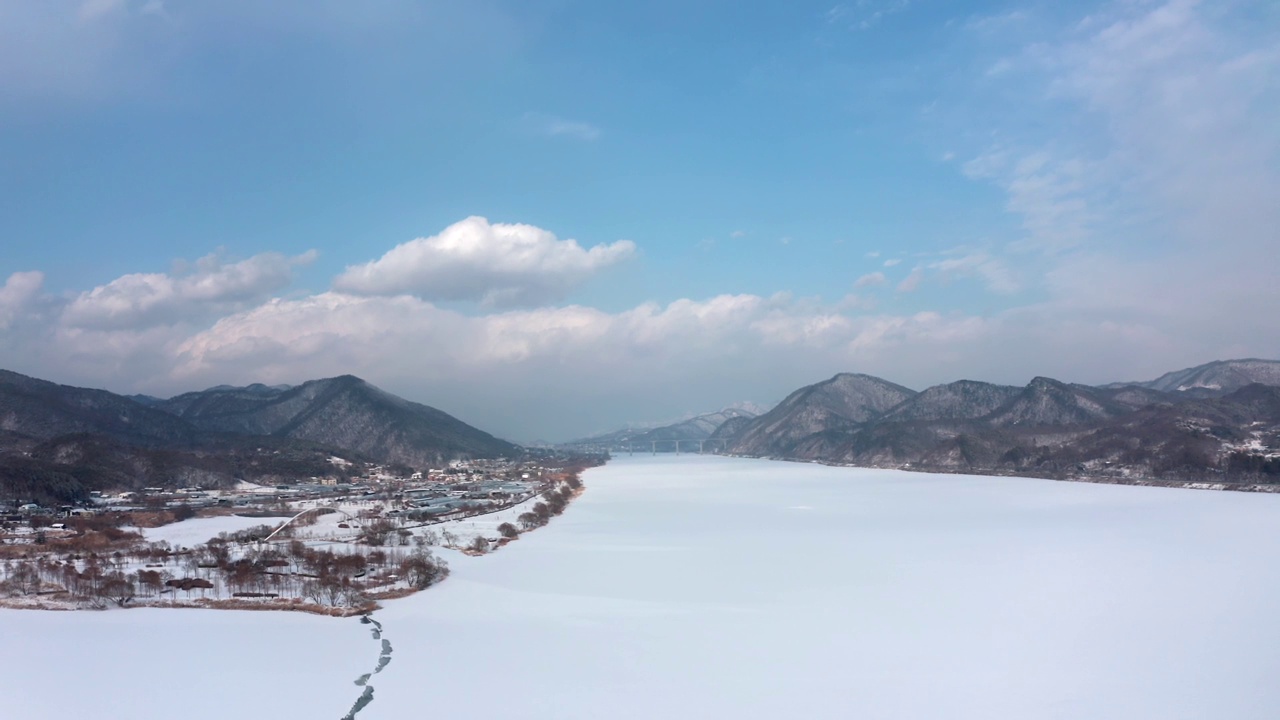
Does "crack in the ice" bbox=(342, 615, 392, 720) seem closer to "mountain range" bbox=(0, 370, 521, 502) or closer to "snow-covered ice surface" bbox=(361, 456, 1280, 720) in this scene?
"snow-covered ice surface" bbox=(361, 456, 1280, 720)

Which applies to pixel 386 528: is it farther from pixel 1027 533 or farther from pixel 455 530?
A: pixel 1027 533

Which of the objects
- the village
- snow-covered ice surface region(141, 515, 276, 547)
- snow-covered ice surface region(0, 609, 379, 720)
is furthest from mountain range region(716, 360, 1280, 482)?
snow-covered ice surface region(141, 515, 276, 547)

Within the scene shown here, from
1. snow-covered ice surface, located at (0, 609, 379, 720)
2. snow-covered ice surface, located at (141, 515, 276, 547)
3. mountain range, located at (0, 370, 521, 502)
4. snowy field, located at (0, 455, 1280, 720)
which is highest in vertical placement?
mountain range, located at (0, 370, 521, 502)

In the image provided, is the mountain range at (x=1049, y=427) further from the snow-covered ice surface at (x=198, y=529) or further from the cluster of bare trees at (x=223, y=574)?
the snow-covered ice surface at (x=198, y=529)

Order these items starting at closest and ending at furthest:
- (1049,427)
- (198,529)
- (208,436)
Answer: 1. (198,529)
2. (1049,427)
3. (208,436)

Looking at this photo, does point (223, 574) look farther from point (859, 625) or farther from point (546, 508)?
point (546, 508)

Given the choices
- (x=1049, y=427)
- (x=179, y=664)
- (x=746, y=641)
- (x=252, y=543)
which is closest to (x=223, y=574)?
(x=252, y=543)

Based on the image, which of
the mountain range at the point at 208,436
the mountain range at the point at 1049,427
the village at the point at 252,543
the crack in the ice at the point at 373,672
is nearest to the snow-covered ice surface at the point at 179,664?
the crack in the ice at the point at 373,672
